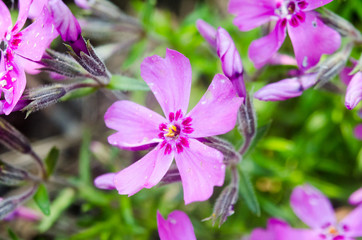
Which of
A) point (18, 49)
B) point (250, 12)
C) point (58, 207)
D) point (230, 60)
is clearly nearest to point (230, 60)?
point (230, 60)

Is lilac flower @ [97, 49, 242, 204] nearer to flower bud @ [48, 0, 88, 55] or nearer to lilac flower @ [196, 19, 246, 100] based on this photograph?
lilac flower @ [196, 19, 246, 100]

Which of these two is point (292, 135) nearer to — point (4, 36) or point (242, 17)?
point (242, 17)

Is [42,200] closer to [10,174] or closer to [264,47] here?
[10,174]

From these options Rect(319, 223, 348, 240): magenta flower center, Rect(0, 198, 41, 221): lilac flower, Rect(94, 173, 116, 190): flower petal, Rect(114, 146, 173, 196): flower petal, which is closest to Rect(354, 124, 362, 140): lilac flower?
Rect(319, 223, 348, 240): magenta flower center

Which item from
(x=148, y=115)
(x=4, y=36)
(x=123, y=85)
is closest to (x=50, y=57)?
(x=4, y=36)

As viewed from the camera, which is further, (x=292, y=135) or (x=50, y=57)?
(x=292, y=135)

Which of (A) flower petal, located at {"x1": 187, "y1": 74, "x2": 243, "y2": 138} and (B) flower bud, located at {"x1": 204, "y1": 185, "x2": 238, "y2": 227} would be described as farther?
(B) flower bud, located at {"x1": 204, "y1": 185, "x2": 238, "y2": 227}
